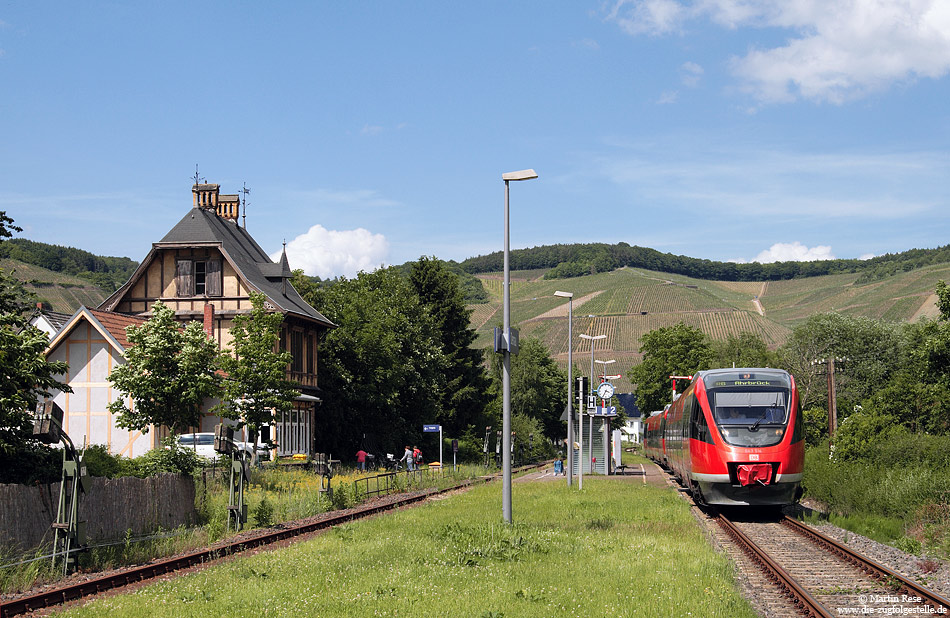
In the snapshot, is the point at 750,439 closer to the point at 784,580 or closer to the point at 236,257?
the point at 784,580

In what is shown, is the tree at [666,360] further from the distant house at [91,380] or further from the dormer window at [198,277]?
the distant house at [91,380]

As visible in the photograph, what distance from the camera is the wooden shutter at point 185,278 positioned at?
46625 mm

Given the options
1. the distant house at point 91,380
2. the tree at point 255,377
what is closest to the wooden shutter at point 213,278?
the distant house at point 91,380

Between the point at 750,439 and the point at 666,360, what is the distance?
238 feet

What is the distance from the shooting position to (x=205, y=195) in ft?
182

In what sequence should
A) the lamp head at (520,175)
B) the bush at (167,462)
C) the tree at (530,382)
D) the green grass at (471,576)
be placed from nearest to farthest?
the green grass at (471,576) → the lamp head at (520,175) → the bush at (167,462) → the tree at (530,382)

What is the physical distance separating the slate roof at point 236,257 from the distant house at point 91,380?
256 inches

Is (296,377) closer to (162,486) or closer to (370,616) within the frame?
(162,486)

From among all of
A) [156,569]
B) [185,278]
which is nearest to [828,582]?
[156,569]

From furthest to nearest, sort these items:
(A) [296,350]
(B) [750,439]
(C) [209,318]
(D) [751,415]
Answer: (A) [296,350] < (C) [209,318] < (D) [751,415] < (B) [750,439]

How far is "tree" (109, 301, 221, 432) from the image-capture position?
3138 cm

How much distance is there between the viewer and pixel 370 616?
1071 centimetres

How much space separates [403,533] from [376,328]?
36.1 m

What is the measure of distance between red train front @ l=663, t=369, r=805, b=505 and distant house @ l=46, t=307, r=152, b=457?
24585mm
